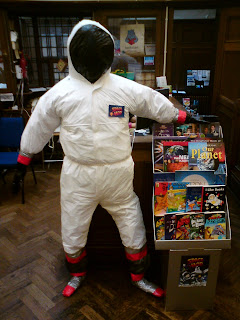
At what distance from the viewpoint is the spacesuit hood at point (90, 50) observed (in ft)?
4.84

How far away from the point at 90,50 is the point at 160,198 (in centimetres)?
87

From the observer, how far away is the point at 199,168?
5.26 ft

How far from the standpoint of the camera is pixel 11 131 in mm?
3234

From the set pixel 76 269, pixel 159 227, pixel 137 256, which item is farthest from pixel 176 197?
pixel 76 269

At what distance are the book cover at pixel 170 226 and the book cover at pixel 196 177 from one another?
0.67ft

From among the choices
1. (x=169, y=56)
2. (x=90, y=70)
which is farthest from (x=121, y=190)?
(x=169, y=56)

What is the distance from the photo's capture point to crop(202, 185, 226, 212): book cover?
1.59 metres

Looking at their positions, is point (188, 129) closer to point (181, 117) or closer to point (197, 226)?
point (181, 117)

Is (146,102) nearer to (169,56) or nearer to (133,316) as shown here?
(133,316)

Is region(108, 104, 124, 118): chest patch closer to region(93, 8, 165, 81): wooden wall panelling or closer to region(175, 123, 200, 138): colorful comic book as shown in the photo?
region(175, 123, 200, 138): colorful comic book

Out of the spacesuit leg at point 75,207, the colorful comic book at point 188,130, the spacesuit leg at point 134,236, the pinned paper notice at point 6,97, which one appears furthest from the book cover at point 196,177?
the pinned paper notice at point 6,97

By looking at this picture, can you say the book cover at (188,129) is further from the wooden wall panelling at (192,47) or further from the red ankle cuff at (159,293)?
the wooden wall panelling at (192,47)

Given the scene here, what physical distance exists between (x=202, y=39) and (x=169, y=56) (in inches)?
61.4

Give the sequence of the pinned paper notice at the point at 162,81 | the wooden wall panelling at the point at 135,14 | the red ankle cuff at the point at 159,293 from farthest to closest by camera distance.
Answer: the pinned paper notice at the point at 162,81 → the wooden wall panelling at the point at 135,14 → the red ankle cuff at the point at 159,293
